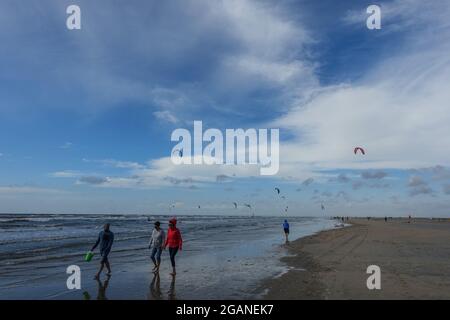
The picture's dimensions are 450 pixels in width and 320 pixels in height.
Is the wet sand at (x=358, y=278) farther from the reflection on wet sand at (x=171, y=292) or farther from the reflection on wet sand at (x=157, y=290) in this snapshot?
the reflection on wet sand at (x=157, y=290)

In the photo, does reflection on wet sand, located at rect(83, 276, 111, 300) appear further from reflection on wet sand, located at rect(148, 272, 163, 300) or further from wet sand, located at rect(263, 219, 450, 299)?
wet sand, located at rect(263, 219, 450, 299)

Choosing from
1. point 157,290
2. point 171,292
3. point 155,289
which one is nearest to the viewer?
point 171,292

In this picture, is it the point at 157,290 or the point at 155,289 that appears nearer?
the point at 157,290

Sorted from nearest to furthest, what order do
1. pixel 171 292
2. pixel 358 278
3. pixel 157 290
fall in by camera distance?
pixel 171 292
pixel 157 290
pixel 358 278

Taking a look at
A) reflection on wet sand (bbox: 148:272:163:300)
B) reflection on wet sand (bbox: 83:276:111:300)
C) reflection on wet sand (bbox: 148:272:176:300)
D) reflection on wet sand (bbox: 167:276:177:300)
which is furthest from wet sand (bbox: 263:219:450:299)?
reflection on wet sand (bbox: 83:276:111:300)

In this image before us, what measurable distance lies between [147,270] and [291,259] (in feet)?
24.0

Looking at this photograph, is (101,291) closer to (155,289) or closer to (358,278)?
(155,289)

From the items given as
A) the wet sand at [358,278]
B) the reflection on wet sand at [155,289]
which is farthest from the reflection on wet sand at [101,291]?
the wet sand at [358,278]

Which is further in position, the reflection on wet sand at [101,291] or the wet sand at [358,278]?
the reflection on wet sand at [101,291]

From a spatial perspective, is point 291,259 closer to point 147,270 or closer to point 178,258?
point 178,258

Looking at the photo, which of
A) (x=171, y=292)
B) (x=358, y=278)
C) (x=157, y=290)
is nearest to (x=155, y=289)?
(x=157, y=290)

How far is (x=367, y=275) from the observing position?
45.8 ft
